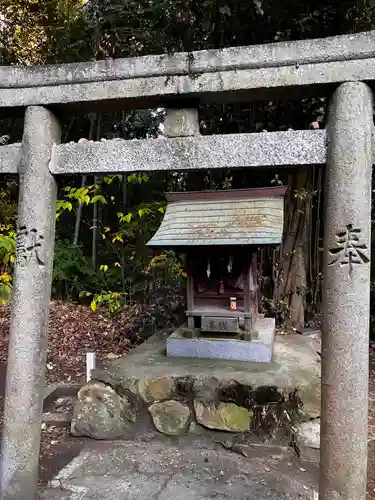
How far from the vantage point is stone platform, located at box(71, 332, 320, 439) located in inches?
168

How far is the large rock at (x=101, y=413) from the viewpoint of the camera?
4289 millimetres

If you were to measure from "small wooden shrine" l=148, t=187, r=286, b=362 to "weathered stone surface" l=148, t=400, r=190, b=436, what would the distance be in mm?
1085

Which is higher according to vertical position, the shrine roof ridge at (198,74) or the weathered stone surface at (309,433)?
the shrine roof ridge at (198,74)

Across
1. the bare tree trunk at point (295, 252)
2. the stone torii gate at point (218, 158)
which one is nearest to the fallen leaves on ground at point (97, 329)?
the bare tree trunk at point (295, 252)

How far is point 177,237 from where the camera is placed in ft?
16.4

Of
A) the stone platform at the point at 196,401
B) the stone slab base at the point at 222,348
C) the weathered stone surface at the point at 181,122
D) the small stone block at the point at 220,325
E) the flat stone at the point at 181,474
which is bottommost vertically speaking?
the flat stone at the point at 181,474

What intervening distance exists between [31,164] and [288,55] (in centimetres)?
175

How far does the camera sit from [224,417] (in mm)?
4324

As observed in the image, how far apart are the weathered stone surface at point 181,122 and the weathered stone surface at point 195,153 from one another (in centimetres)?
7

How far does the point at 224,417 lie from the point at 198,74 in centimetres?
335

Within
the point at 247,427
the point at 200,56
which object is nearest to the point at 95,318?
the point at 247,427

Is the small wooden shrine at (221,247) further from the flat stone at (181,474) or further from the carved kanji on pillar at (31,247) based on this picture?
the carved kanji on pillar at (31,247)

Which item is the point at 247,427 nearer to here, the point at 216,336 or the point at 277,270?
the point at 216,336

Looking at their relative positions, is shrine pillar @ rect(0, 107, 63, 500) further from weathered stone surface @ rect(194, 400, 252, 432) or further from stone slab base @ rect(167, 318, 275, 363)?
stone slab base @ rect(167, 318, 275, 363)
